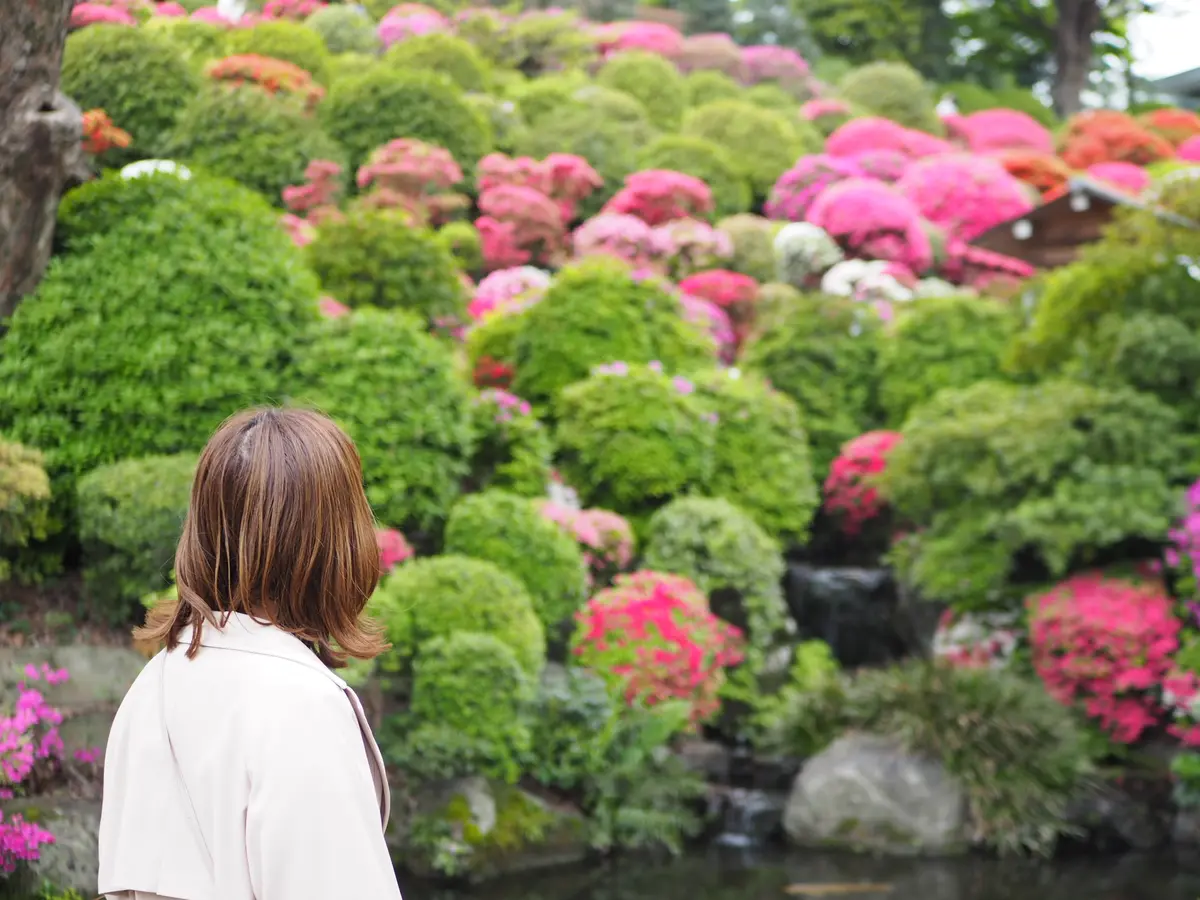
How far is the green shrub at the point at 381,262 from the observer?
8547mm

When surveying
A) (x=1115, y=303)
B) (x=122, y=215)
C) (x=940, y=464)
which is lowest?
(x=940, y=464)

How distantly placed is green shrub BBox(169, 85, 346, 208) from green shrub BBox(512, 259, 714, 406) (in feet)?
9.97

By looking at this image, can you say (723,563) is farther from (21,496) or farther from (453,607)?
(21,496)

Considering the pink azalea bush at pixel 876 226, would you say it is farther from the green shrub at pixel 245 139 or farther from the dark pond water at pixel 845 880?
the dark pond water at pixel 845 880

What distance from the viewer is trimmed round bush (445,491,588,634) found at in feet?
A: 23.1

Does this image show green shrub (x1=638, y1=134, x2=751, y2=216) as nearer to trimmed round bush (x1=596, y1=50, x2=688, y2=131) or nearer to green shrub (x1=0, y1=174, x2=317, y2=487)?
trimmed round bush (x1=596, y1=50, x2=688, y2=131)

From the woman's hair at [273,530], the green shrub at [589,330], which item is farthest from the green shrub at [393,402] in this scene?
the woman's hair at [273,530]

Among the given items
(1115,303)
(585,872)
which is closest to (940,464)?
(1115,303)

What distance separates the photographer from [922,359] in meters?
11.1

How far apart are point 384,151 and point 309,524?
37.6 ft

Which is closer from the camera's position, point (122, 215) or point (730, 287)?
point (122, 215)

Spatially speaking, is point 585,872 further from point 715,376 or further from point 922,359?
point 922,359

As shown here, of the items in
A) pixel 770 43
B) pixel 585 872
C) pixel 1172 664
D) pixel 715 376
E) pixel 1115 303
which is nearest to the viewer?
pixel 585 872

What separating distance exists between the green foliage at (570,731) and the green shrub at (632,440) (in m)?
2.48
